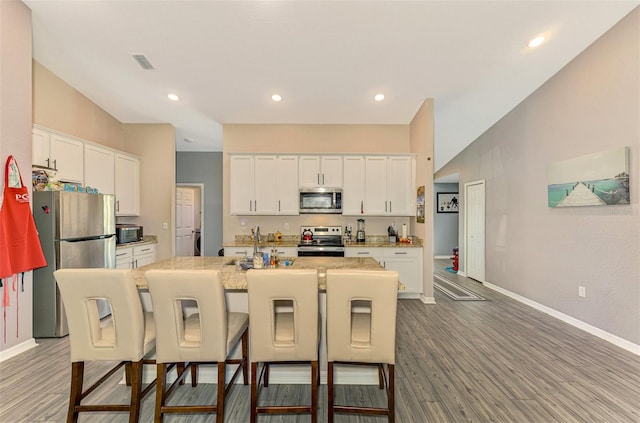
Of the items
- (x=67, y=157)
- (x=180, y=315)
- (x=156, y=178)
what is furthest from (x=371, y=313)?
(x=156, y=178)

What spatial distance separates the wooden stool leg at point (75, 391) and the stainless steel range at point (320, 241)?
10.1 feet

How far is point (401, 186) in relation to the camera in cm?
487

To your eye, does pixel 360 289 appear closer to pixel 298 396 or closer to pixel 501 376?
pixel 298 396

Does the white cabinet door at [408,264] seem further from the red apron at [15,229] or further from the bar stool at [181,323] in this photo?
the red apron at [15,229]

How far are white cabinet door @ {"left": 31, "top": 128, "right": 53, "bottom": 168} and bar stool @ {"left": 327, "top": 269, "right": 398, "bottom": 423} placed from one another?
13.2 ft

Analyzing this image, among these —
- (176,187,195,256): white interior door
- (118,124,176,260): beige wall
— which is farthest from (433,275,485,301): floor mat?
(176,187,195,256): white interior door

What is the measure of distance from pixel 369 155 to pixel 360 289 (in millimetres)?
3514

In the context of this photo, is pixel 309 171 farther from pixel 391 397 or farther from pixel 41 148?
pixel 391 397

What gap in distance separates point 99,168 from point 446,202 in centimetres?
860

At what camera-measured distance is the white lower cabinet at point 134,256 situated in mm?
4270

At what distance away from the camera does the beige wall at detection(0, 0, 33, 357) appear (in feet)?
8.58

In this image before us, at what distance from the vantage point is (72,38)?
3.11 metres

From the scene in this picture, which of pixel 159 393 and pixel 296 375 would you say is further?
pixel 296 375

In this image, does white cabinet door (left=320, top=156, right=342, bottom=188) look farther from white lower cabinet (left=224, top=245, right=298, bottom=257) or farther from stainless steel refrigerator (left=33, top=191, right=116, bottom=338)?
stainless steel refrigerator (left=33, top=191, right=116, bottom=338)
